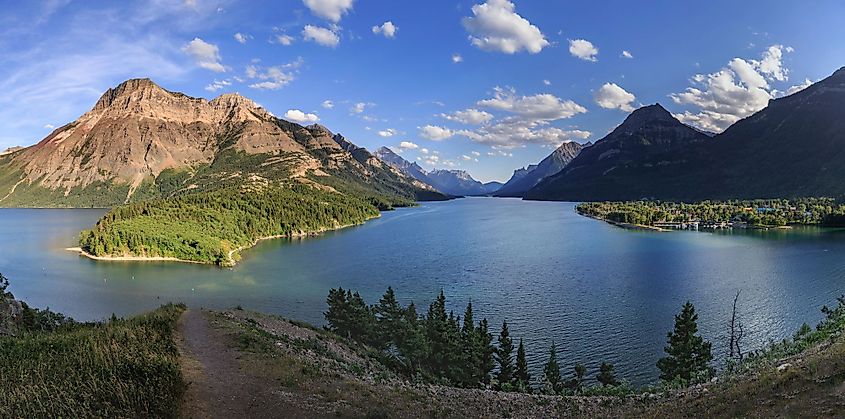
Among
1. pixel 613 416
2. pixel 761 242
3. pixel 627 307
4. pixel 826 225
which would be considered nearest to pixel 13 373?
pixel 613 416

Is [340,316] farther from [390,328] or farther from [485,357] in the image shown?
[485,357]

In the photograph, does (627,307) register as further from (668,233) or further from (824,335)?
(668,233)

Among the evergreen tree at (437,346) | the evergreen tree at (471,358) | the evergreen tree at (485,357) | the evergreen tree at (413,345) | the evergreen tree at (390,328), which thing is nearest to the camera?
the evergreen tree at (471,358)

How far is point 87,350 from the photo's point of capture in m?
15.6

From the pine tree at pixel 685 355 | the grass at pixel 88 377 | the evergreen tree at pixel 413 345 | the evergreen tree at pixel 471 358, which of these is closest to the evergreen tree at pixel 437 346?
the evergreen tree at pixel 413 345

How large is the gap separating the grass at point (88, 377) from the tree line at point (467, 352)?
18.5 meters

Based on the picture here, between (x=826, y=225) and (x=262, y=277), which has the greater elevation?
(x=826, y=225)

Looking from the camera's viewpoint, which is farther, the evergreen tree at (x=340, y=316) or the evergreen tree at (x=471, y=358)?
the evergreen tree at (x=340, y=316)

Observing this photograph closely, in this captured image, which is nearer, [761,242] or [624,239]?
[761,242]

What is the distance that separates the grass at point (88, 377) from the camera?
12.1 m

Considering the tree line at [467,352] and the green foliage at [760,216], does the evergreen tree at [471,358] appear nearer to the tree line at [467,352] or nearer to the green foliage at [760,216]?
the tree line at [467,352]

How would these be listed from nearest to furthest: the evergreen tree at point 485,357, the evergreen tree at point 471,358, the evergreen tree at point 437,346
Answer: the evergreen tree at point 471,358 < the evergreen tree at point 437,346 < the evergreen tree at point 485,357

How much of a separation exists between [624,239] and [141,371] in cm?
13676

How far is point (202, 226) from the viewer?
132750mm
